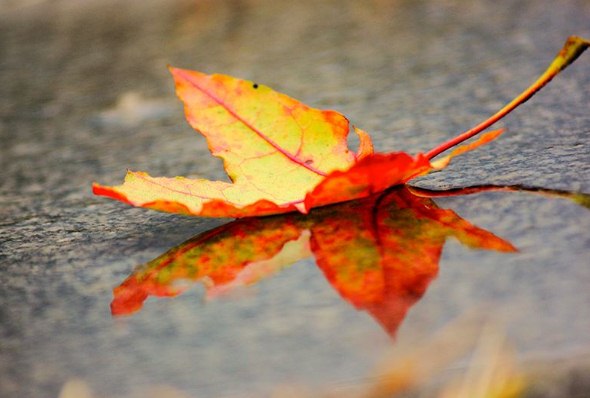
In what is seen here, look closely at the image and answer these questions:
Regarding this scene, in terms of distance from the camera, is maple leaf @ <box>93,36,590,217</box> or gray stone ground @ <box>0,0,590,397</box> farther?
maple leaf @ <box>93,36,590,217</box>

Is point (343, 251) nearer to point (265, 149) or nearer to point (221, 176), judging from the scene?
point (265, 149)

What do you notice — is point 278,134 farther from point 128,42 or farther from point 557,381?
point 128,42

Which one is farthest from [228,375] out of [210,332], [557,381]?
[557,381]

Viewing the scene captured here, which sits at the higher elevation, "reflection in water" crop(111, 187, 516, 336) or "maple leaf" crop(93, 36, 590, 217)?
"maple leaf" crop(93, 36, 590, 217)

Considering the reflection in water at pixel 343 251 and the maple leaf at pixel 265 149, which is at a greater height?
the maple leaf at pixel 265 149

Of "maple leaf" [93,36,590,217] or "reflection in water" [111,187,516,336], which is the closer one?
"reflection in water" [111,187,516,336]
